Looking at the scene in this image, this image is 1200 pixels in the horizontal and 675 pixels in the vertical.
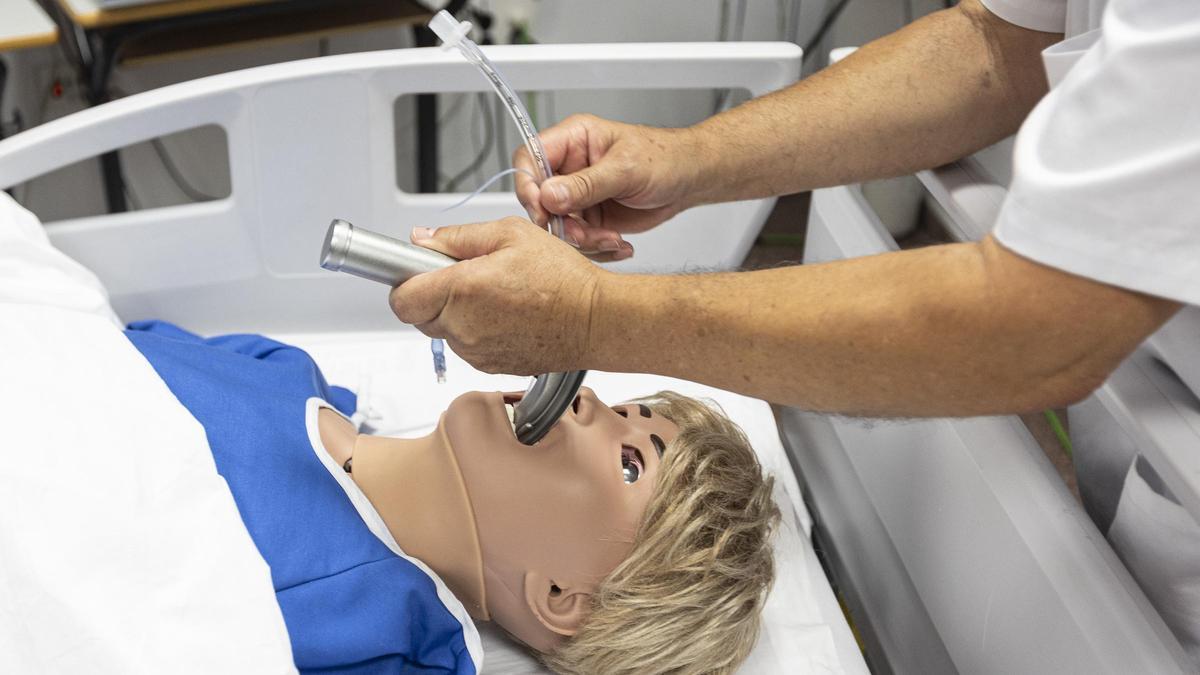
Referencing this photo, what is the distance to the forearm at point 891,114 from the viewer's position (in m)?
1.29

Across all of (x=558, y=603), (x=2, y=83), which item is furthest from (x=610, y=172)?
(x=2, y=83)

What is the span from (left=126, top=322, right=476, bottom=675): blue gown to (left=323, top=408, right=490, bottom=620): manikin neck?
0.04m

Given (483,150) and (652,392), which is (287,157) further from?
(483,150)

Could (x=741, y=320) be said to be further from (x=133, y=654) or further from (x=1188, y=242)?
(x=133, y=654)

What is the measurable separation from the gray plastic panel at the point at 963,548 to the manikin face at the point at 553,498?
1.08 ft

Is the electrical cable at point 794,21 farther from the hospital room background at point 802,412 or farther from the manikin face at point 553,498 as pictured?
the manikin face at point 553,498

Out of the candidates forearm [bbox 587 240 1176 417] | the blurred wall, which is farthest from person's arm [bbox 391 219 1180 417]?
the blurred wall

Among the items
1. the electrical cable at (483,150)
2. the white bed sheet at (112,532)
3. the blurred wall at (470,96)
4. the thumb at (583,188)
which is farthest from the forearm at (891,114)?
the electrical cable at (483,150)

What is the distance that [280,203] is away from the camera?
1.64 metres

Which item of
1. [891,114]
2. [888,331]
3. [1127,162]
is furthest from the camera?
[891,114]

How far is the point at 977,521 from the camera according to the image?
1.10 metres

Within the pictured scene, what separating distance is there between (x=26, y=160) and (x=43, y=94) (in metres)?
1.53

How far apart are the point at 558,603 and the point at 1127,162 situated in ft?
2.49

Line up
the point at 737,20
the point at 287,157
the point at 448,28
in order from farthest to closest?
the point at 737,20
the point at 287,157
the point at 448,28
